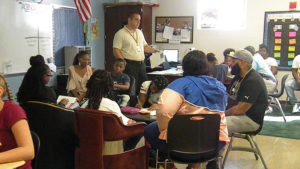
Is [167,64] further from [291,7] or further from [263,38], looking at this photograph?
[291,7]

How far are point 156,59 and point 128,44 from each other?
2.09m

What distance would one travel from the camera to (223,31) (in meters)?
7.71

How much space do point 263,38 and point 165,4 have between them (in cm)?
244

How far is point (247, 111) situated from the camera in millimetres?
3457

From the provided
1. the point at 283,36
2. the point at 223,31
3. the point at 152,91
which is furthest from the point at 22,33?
the point at 283,36

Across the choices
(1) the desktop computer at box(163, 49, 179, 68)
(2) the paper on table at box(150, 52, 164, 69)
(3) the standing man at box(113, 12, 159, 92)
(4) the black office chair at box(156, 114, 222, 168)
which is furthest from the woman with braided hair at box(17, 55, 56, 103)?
(1) the desktop computer at box(163, 49, 179, 68)

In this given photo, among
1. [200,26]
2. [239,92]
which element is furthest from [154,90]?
[200,26]

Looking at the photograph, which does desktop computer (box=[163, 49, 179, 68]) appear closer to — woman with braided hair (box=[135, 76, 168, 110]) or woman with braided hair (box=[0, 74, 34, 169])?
woman with braided hair (box=[135, 76, 168, 110])

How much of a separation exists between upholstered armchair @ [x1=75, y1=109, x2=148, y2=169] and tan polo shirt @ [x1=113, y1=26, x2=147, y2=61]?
2.43 m

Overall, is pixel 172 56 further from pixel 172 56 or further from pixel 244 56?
pixel 244 56

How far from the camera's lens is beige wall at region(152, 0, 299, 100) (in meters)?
7.37

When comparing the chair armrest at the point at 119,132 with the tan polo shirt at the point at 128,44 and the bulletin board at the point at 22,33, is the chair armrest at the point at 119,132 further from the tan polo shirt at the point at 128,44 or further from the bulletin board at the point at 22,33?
the bulletin board at the point at 22,33

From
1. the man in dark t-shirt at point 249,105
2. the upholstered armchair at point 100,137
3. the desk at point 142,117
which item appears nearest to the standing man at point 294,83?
the man in dark t-shirt at point 249,105

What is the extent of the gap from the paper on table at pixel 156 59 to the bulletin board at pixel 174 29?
1159 mm
